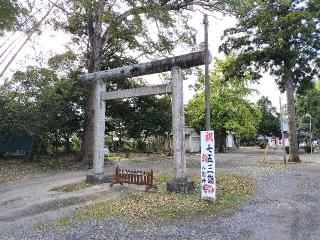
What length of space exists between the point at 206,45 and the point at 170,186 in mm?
4831

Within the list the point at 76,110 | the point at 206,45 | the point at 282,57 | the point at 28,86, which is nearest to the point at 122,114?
the point at 76,110

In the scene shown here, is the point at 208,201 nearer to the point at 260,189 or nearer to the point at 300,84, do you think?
the point at 260,189

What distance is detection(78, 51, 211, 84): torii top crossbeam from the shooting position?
11383mm

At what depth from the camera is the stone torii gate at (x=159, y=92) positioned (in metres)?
11.6

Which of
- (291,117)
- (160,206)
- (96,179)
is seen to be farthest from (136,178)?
(291,117)

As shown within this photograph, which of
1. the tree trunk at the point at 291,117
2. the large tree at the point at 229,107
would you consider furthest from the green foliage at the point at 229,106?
the tree trunk at the point at 291,117

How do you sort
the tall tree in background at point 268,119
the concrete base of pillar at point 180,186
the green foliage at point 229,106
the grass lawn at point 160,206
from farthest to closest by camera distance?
the tall tree in background at point 268,119
the green foliage at point 229,106
the concrete base of pillar at point 180,186
the grass lawn at point 160,206

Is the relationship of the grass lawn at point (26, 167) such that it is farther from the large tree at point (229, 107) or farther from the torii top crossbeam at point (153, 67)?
the large tree at point (229, 107)

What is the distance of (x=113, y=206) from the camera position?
9867 millimetres

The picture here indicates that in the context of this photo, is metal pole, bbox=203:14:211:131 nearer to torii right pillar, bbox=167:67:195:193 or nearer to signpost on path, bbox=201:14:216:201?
torii right pillar, bbox=167:67:195:193

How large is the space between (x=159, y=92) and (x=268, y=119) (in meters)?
42.2

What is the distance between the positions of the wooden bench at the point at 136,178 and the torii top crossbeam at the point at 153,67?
132 inches

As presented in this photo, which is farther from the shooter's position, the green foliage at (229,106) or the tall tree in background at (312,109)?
the tall tree in background at (312,109)

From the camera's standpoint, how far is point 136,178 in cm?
1226
